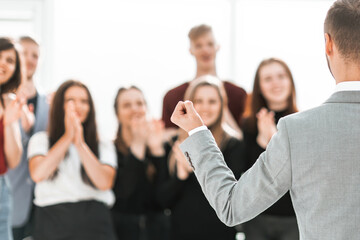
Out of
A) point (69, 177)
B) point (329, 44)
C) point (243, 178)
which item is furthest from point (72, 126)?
point (329, 44)

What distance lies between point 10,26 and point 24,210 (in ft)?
5.83

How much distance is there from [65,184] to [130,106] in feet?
2.52

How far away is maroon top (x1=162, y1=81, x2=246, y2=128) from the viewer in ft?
9.86

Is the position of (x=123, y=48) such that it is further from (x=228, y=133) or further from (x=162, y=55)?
(x=228, y=133)

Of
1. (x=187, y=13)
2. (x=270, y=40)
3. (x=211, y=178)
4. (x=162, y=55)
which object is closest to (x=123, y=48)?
(x=162, y=55)

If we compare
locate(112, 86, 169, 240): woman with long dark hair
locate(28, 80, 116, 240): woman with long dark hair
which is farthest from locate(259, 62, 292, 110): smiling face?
locate(28, 80, 116, 240): woman with long dark hair

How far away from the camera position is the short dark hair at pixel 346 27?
3.30 ft

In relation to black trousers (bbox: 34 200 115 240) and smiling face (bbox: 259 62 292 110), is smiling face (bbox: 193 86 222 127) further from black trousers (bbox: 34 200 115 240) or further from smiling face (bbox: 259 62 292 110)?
black trousers (bbox: 34 200 115 240)

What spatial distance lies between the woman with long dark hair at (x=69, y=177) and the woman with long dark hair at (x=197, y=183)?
331mm

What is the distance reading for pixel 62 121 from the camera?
8.57ft

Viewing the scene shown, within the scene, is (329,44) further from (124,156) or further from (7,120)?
(124,156)

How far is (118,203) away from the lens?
113 inches

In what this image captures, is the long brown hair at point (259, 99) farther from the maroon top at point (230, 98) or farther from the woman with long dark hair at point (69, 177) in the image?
the woman with long dark hair at point (69, 177)

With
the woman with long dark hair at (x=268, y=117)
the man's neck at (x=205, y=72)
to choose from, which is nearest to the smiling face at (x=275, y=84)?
the woman with long dark hair at (x=268, y=117)
